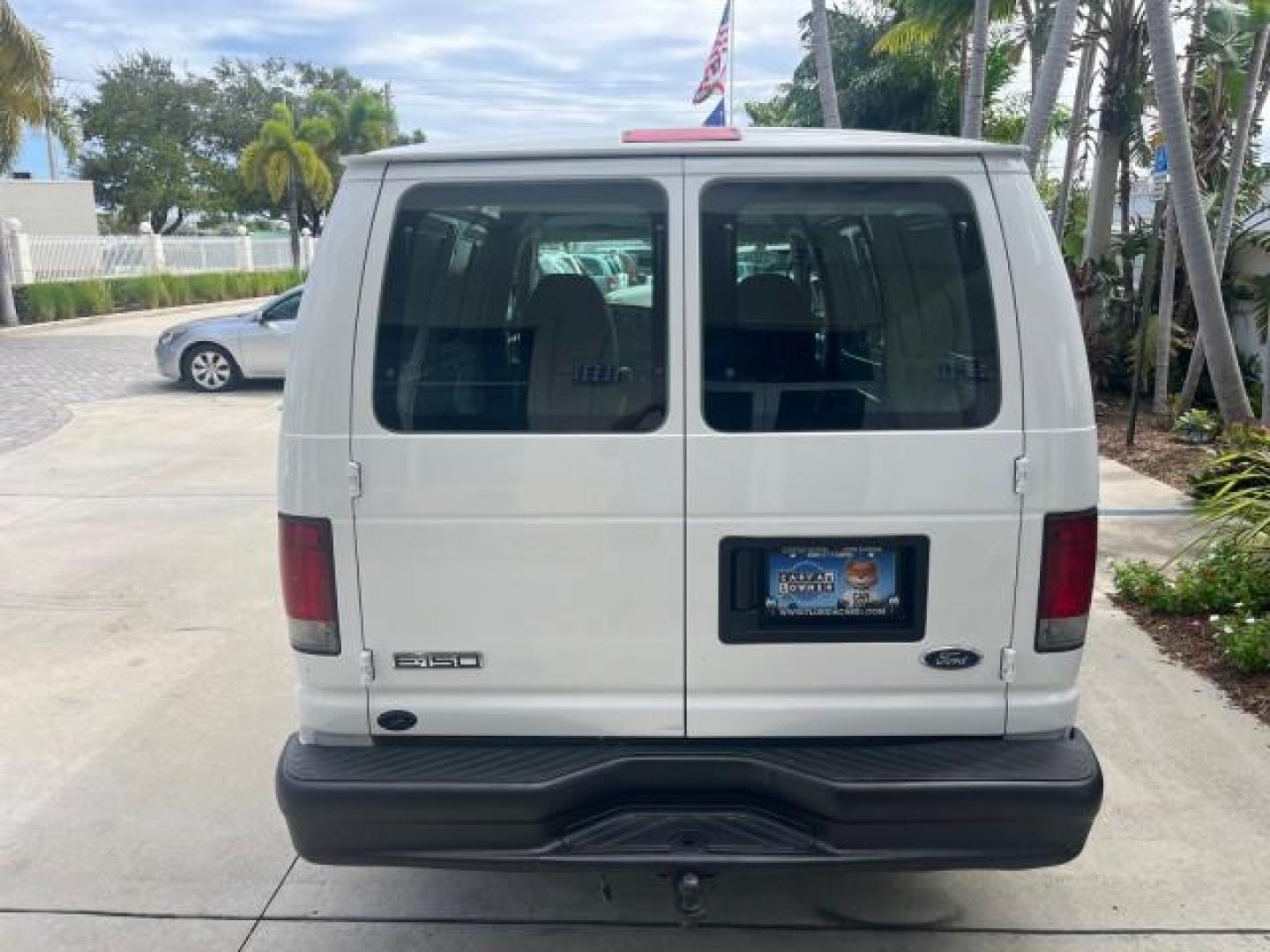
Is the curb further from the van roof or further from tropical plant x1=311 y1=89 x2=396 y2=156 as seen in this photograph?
the van roof

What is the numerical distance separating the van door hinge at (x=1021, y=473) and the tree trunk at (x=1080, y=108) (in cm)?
1046

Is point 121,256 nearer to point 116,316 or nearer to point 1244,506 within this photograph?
point 116,316

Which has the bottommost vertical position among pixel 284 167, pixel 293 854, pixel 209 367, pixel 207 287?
pixel 293 854

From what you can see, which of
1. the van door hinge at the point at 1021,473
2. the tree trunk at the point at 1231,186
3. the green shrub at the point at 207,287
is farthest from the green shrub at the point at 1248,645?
the green shrub at the point at 207,287

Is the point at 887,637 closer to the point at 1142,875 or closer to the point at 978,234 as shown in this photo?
the point at 978,234

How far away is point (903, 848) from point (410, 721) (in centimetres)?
125

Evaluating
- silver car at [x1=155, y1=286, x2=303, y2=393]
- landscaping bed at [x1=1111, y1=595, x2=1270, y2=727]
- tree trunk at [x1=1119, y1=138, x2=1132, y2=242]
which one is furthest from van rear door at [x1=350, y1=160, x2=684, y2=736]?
silver car at [x1=155, y1=286, x2=303, y2=393]

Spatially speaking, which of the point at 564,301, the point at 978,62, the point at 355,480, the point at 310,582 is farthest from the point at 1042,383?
the point at 978,62

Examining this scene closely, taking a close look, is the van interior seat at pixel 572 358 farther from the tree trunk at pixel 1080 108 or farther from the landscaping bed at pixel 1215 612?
the tree trunk at pixel 1080 108

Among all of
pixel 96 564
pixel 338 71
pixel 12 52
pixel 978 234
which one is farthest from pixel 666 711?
pixel 338 71

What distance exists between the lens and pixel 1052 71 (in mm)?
8445

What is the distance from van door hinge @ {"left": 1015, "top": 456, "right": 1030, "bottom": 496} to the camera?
2742 millimetres

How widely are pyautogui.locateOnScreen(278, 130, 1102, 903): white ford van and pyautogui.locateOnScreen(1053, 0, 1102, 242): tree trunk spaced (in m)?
10.4

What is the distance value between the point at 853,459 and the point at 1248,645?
3186 millimetres
